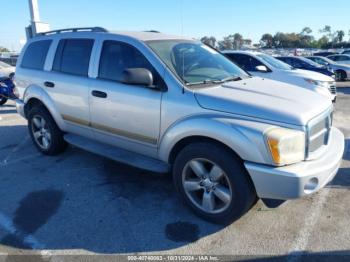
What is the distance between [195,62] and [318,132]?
1628 mm

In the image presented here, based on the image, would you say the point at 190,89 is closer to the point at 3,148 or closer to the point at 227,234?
the point at 227,234

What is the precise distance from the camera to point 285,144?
283cm

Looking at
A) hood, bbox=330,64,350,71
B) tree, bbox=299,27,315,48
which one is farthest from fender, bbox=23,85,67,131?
tree, bbox=299,27,315,48

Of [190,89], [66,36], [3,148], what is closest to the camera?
[190,89]

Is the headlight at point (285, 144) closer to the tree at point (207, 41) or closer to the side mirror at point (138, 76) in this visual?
the side mirror at point (138, 76)

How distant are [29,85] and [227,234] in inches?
157

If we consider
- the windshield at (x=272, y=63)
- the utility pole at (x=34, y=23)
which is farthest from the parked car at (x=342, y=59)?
the utility pole at (x=34, y=23)

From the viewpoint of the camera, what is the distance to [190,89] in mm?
3457

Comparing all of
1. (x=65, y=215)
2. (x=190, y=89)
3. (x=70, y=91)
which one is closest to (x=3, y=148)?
(x=70, y=91)

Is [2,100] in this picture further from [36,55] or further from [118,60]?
[118,60]

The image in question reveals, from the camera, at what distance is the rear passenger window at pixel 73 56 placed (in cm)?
450

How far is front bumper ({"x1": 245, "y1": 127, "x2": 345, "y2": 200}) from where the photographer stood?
9.29ft

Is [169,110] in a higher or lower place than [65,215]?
higher

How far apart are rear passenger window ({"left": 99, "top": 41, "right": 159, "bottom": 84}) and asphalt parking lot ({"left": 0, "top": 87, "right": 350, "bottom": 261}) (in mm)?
1446
